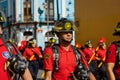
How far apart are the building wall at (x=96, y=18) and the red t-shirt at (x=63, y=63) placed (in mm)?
18450

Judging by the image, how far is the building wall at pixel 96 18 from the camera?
85.3ft

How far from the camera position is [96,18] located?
27.9 meters

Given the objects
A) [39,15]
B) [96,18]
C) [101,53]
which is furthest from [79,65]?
[39,15]

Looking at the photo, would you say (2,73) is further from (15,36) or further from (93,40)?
(15,36)

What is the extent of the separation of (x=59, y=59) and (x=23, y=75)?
5.11 feet

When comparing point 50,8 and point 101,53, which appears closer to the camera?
point 101,53

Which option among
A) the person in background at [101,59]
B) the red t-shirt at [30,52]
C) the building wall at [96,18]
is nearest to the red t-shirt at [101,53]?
the person in background at [101,59]

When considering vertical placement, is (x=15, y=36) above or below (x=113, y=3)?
below

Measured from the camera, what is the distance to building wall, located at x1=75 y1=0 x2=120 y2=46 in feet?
85.3

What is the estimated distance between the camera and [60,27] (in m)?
7.22

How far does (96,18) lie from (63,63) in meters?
21.1

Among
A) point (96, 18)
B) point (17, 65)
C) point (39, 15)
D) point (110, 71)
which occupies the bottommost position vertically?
point (39, 15)

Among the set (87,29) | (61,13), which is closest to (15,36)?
(61,13)

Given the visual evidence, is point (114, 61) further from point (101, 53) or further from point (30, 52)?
point (30, 52)
